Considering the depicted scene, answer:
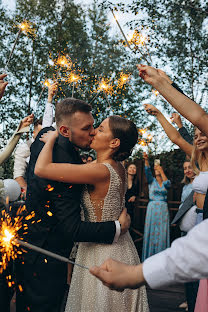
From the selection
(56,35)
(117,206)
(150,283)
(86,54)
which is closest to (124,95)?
(86,54)

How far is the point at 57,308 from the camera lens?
2.04 m

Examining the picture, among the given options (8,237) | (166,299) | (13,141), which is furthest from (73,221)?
(166,299)

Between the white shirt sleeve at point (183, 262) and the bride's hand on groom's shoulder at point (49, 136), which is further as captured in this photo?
the bride's hand on groom's shoulder at point (49, 136)

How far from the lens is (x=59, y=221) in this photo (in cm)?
202

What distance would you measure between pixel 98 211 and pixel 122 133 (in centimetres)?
59

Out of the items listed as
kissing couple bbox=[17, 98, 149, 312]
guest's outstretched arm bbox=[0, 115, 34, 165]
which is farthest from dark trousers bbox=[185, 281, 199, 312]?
guest's outstretched arm bbox=[0, 115, 34, 165]

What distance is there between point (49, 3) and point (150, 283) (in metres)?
16.9

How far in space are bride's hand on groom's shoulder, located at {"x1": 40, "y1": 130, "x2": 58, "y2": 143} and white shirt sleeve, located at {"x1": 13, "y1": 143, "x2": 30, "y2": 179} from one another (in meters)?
2.77

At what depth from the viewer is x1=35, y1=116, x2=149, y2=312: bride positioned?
2018mm

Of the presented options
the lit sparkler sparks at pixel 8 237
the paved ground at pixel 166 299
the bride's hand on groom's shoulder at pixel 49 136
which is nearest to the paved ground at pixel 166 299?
the paved ground at pixel 166 299

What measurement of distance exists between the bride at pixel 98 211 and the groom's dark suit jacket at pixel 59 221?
0.31 ft

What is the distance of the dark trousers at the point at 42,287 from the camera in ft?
6.50

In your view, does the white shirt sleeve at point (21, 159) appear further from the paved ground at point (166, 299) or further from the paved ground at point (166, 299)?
the paved ground at point (166, 299)

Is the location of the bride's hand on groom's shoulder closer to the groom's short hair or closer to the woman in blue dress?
the groom's short hair
